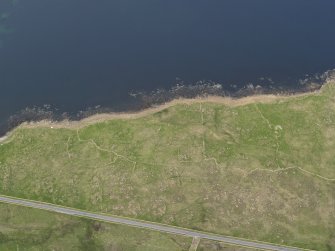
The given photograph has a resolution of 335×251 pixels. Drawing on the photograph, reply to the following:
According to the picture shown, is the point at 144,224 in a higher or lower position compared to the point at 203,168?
lower

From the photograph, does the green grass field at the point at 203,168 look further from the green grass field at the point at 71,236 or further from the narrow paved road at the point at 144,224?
the green grass field at the point at 71,236

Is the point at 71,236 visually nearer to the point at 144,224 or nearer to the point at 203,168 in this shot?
the point at 144,224

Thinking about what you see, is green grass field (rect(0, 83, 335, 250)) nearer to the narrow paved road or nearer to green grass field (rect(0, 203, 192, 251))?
the narrow paved road

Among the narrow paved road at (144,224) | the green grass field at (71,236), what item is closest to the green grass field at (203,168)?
the narrow paved road at (144,224)

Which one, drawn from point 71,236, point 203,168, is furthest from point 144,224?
point 203,168

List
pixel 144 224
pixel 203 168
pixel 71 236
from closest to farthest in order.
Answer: pixel 71 236 < pixel 144 224 < pixel 203 168

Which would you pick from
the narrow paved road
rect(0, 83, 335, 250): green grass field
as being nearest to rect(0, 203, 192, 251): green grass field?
the narrow paved road

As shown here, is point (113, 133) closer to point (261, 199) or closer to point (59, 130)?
point (59, 130)

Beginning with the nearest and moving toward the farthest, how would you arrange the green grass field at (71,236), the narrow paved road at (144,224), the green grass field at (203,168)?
the narrow paved road at (144,224)
the green grass field at (71,236)
the green grass field at (203,168)
